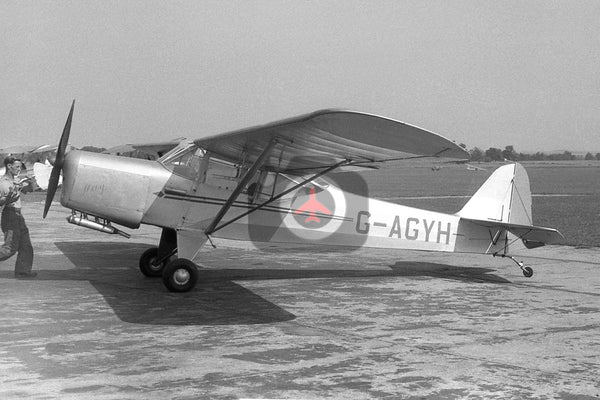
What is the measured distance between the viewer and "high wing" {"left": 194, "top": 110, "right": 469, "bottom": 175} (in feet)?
23.9

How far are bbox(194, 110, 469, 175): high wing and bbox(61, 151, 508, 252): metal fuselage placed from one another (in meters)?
0.52

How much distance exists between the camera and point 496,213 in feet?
40.3

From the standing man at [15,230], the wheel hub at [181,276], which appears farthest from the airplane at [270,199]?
the standing man at [15,230]

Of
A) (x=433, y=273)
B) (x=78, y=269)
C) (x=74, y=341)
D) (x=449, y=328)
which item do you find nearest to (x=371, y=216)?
(x=433, y=273)

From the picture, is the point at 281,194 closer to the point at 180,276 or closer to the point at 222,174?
the point at 222,174

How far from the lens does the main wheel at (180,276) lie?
390 inches

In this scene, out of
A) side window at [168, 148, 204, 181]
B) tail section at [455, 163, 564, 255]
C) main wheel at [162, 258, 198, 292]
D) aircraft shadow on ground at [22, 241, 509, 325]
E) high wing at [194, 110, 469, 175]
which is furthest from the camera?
tail section at [455, 163, 564, 255]

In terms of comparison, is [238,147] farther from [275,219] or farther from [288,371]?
[288,371]

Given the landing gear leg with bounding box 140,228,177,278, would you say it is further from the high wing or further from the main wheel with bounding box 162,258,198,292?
the high wing

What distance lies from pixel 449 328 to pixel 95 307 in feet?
13.2

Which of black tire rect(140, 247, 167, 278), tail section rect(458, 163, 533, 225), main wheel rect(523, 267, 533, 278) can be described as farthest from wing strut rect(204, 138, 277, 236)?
main wheel rect(523, 267, 533, 278)

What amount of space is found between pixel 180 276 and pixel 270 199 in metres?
1.76

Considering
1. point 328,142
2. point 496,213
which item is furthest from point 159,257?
point 496,213

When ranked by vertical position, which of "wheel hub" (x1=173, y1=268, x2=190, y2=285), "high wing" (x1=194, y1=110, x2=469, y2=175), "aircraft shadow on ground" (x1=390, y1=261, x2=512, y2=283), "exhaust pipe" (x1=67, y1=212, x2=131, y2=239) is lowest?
"wheel hub" (x1=173, y1=268, x2=190, y2=285)
